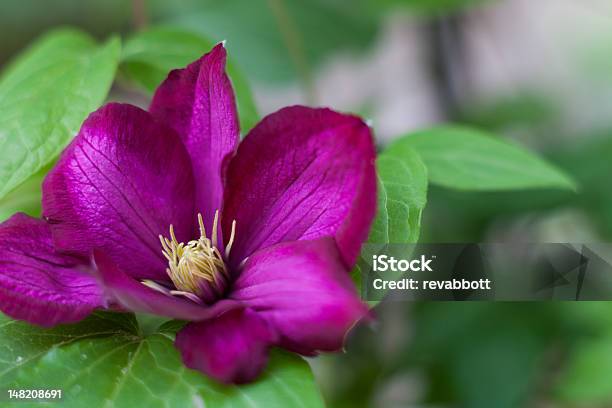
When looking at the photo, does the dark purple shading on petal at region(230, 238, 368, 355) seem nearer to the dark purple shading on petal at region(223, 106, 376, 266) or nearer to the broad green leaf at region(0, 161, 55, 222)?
the dark purple shading on petal at region(223, 106, 376, 266)

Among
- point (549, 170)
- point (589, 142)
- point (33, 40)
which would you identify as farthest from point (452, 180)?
point (33, 40)

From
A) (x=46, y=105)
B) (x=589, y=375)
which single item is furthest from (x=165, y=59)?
(x=589, y=375)

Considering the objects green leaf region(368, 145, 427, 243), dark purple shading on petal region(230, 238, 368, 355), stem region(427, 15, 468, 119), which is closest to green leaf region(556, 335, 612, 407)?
stem region(427, 15, 468, 119)

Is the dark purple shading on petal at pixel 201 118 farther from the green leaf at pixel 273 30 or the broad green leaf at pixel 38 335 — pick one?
the green leaf at pixel 273 30

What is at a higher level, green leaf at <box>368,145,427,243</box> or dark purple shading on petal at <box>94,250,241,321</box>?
green leaf at <box>368,145,427,243</box>

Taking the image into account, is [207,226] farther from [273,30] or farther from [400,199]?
[273,30]

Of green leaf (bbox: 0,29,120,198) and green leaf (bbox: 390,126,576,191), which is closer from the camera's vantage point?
green leaf (bbox: 0,29,120,198)

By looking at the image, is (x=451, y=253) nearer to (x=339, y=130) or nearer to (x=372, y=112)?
(x=339, y=130)

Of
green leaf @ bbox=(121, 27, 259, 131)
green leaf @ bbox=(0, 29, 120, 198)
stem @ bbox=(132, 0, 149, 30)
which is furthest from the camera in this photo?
stem @ bbox=(132, 0, 149, 30)
